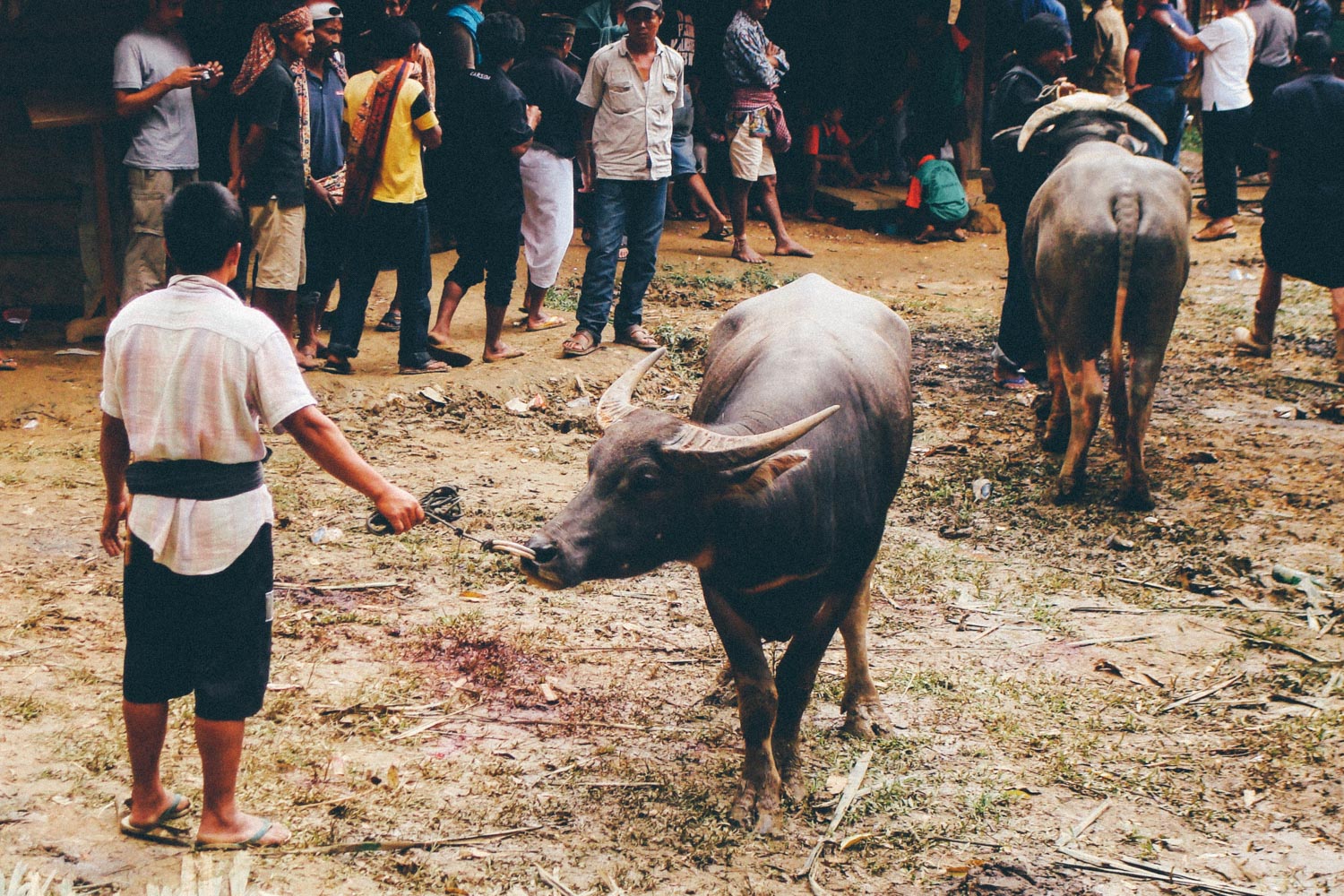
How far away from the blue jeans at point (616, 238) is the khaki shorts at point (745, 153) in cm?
267

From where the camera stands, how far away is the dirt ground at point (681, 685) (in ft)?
11.8

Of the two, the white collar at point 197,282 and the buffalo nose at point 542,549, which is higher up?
the white collar at point 197,282

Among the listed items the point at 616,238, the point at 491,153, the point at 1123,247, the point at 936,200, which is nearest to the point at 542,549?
the point at 1123,247

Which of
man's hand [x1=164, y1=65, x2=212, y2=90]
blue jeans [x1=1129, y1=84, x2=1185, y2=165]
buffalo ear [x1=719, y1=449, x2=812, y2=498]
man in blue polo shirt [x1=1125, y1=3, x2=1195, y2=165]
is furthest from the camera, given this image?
blue jeans [x1=1129, y1=84, x2=1185, y2=165]

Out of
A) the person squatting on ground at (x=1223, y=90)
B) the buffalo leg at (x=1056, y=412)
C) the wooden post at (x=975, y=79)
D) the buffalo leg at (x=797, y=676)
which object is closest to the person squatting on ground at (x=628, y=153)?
the buffalo leg at (x=1056, y=412)

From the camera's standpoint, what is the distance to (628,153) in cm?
809

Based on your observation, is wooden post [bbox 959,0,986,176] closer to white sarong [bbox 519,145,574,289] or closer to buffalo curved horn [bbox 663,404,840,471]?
white sarong [bbox 519,145,574,289]

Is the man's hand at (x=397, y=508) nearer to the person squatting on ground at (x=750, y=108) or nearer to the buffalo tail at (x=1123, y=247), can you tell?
the buffalo tail at (x=1123, y=247)

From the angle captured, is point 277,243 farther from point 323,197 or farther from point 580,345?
point 580,345

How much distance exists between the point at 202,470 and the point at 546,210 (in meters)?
5.61

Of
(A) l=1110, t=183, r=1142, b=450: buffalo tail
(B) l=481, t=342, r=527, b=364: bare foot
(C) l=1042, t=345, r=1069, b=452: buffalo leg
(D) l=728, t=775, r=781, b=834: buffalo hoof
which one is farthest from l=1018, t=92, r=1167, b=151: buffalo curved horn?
(D) l=728, t=775, r=781, b=834: buffalo hoof

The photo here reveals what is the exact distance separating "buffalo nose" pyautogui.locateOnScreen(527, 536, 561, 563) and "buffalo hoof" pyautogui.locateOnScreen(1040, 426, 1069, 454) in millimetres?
4716

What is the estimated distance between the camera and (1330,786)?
398 centimetres

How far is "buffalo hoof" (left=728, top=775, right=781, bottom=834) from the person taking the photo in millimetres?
3754
